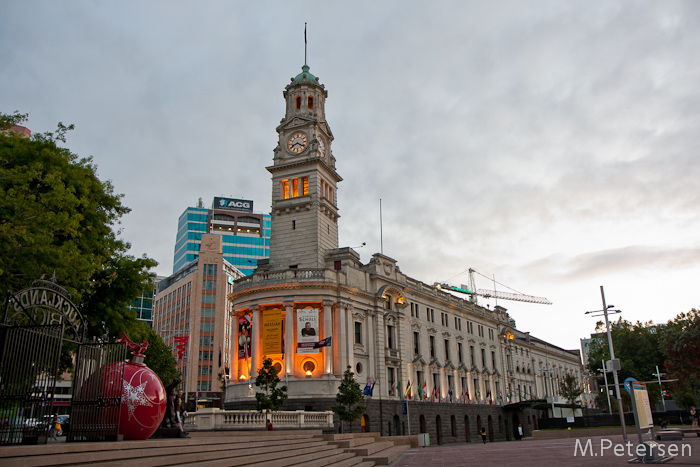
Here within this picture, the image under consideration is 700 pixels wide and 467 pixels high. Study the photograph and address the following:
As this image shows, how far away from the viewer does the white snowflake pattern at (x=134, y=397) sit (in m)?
14.6

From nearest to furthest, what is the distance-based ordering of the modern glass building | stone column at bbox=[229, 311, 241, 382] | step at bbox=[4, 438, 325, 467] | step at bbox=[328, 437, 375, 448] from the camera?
step at bbox=[4, 438, 325, 467] < step at bbox=[328, 437, 375, 448] < stone column at bbox=[229, 311, 241, 382] < the modern glass building

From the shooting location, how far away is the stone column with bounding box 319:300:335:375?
156ft

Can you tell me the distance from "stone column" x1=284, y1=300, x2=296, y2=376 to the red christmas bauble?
31.9 metres

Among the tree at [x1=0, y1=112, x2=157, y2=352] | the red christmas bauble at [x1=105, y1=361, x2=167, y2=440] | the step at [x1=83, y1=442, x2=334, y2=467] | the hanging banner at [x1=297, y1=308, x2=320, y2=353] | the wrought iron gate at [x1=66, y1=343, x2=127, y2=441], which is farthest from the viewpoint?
the hanging banner at [x1=297, y1=308, x2=320, y2=353]

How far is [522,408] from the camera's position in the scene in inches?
3076

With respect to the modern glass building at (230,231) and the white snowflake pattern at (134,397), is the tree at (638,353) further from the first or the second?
the white snowflake pattern at (134,397)

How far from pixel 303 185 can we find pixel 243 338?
17.0 meters

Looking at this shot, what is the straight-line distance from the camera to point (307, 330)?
4756cm

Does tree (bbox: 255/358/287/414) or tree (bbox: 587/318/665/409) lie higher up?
tree (bbox: 587/318/665/409)

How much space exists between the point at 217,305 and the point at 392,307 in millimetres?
50342

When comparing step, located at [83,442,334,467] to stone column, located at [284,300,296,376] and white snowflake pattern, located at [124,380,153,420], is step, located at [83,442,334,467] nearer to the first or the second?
white snowflake pattern, located at [124,380,153,420]

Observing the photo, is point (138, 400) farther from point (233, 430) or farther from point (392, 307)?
point (392, 307)

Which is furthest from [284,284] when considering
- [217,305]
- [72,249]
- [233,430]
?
[217,305]

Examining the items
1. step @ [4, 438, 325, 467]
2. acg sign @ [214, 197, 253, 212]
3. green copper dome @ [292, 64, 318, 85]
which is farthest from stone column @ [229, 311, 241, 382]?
acg sign @ [214, 197, 253, 212]
